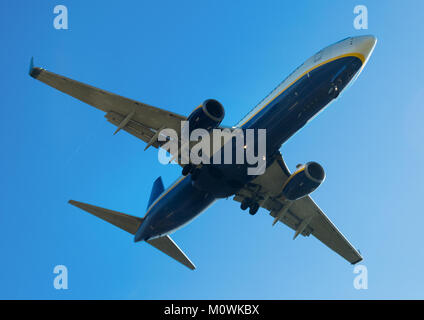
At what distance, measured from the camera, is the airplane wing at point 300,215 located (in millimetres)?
29453

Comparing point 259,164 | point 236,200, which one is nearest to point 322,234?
point 236,200

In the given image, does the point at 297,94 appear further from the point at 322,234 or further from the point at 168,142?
the point at 322,234

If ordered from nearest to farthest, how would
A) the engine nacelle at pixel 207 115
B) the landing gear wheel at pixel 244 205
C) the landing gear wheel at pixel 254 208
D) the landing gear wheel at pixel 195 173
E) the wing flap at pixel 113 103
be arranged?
the engine nacelle at pixel 207 115 → the wing flap at pixel 113 103 → the landing gear wheel at pixel 195 173 → the landing gear wheel at pixel 254 208 → the landing gear wheel at pixel 244 205

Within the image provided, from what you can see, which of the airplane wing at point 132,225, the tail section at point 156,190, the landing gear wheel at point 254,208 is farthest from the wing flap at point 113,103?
the landing gear wheel at point 254,208

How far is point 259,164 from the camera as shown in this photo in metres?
24.5

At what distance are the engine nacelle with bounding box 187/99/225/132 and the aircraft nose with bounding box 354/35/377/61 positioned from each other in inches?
277

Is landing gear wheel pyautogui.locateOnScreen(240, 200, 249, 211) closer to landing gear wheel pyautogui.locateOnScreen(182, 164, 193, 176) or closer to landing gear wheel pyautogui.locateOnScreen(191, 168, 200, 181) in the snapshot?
landing gear wheel pyautogui.locateOnScreen(191, 168, 200, 181)

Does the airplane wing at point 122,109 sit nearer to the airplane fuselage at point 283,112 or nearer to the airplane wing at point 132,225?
the airplane fuselage at point 283,112

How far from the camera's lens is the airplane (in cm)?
2264

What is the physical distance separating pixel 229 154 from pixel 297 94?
4501mm

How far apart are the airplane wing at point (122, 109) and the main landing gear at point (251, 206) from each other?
6.98 metres

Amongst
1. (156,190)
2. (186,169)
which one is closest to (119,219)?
(156,190)

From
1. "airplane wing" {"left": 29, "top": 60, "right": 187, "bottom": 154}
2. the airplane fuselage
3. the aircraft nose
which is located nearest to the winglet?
"airplane wing" {"left": 29, "top": 60, "right": 187, "bottom": 154}

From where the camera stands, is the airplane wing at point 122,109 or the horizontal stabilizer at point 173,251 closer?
the airplane wing at point 122,109
